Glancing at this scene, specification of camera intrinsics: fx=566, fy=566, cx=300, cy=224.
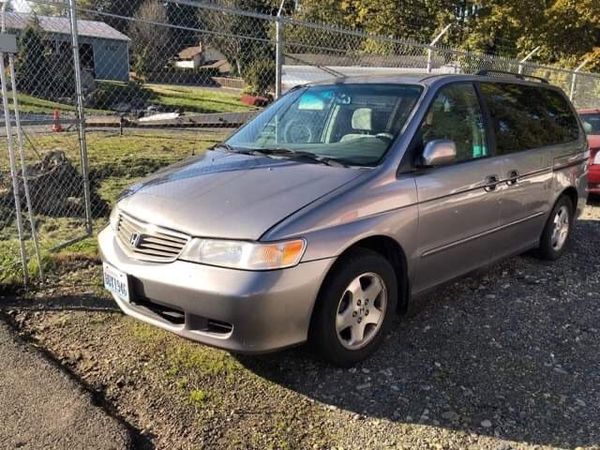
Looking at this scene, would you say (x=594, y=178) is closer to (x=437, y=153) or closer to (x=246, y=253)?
(x=437, y=153)

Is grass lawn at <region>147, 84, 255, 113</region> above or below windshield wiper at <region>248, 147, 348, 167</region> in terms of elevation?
below

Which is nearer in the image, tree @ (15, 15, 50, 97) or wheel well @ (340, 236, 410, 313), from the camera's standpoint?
wheel well @ (340, 236, 410, 313)

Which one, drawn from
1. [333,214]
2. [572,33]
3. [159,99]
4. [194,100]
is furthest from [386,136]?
[194,100]

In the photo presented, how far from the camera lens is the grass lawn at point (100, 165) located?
5004mm

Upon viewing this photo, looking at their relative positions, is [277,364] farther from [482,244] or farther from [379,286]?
[482,244]

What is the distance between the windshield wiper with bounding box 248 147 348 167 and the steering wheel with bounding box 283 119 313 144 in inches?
6.9

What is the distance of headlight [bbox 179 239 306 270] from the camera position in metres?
2.82

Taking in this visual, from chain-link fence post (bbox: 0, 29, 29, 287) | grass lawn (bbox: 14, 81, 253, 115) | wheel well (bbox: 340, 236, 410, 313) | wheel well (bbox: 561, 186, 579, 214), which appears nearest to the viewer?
wheel well (bbox: 340, 236, 410, 313)

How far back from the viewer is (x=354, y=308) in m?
3.28

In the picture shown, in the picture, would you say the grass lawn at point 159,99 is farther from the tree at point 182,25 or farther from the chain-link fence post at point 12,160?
the chain-link fence post at point 12,160

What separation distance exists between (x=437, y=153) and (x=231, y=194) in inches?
51.4

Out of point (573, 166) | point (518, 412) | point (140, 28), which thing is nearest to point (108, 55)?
point (140, 28)

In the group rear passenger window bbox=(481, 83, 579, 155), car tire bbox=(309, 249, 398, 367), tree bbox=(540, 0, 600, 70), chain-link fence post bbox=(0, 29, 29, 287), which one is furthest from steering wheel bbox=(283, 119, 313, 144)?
tree bbox=(540, 0, 600, 70)

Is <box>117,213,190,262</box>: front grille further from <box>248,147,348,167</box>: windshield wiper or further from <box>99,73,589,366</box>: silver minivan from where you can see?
<box>248,147,348,167</box>: windshield wiper
